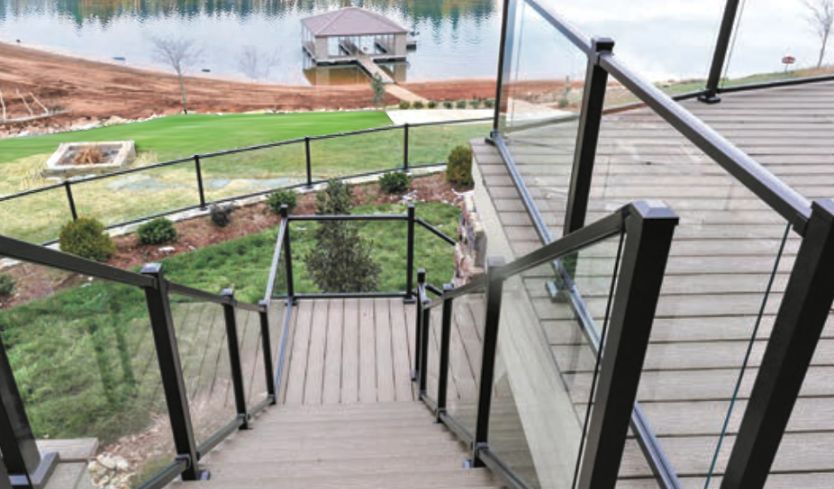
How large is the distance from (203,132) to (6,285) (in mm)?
16421

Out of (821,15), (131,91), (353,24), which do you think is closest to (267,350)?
(821,15)

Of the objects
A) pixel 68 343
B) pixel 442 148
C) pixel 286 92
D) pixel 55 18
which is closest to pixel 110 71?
pixel 286 92

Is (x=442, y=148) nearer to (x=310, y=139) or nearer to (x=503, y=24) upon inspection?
(x=310, y=139)

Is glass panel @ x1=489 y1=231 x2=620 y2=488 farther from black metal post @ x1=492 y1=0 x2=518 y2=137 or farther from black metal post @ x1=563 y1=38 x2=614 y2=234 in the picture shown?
black metal post @ x1=492 y1=0 x2=518 y2=137

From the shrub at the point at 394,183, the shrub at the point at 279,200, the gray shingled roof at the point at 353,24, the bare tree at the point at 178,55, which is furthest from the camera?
the gray shingled roof at the point at 353,24

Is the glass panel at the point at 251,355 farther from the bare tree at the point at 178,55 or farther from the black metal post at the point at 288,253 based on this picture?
the bare tree at the point at 178,55

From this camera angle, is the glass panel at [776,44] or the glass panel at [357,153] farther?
the glass panel at [357,153]

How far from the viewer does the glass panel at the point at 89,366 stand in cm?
168

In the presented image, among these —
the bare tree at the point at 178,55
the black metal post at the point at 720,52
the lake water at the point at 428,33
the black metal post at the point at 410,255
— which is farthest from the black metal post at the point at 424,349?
the bare tree at the point at 178,55

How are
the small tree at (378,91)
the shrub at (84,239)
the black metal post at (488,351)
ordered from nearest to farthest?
the black metal post at (488,351) → the shrub at (84,239) → the small tree at (378,91)

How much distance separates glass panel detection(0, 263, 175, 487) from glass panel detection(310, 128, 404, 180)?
8039 millimetres

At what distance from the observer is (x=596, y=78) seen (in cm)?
246

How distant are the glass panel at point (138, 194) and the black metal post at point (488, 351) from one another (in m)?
7.60

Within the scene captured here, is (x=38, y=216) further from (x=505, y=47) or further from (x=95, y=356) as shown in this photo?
(x=95, y=356)
